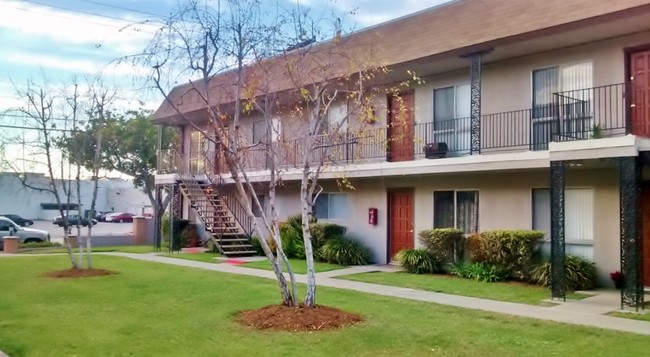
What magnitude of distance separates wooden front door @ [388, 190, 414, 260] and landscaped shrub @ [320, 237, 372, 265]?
84cm

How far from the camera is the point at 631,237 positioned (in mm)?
10938

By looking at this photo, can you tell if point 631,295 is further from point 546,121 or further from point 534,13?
point 534,13

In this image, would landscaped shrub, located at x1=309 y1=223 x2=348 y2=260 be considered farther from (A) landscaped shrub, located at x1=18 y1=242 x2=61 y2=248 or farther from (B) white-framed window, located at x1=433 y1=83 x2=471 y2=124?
(A) landscaped shrub, located at x1=18 y1=242 x2=61 y2=248

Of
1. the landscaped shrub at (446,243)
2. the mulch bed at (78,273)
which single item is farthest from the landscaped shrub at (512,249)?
the mulch bed at (78,273)

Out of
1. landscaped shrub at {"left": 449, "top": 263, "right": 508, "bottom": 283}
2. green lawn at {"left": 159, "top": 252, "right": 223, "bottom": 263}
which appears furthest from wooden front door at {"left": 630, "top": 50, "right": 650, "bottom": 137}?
green lawn at {"left": 159, "top": 252, "right": 223, "bottom": 263}

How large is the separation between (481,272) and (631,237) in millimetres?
4606

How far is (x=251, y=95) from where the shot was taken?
10320mm

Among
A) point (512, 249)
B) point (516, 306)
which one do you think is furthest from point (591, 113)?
point (516, 306)

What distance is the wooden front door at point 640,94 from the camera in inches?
516

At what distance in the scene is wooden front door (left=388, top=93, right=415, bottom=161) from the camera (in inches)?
711

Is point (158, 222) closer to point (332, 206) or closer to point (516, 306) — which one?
point (332, 206)

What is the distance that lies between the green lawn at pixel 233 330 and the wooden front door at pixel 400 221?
5883mm

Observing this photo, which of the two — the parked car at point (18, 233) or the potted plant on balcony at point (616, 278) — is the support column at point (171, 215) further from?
the potted plant on balcony at point (616, 278)

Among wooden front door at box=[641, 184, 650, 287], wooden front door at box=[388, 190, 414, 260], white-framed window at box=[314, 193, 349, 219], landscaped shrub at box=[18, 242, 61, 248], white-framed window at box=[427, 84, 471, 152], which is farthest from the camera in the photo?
landscaped shrub at box=[18, 242, 61, 248]
